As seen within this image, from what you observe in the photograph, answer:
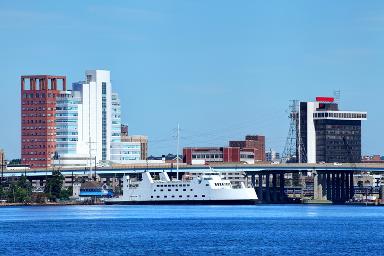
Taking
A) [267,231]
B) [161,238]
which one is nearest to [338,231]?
[267,231]

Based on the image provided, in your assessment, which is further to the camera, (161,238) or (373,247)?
(161,238)

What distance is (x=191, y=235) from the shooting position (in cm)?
14725

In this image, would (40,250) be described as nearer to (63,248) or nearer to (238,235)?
(63,248)

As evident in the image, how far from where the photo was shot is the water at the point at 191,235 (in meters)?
124

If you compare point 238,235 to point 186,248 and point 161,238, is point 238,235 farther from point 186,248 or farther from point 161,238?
point 186,248

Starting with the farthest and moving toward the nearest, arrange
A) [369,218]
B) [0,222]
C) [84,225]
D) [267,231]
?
[369,218] → [0,222] → [84,225] → [267,231]

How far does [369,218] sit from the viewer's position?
652ft

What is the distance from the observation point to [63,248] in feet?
418

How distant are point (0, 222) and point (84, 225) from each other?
56.2ft

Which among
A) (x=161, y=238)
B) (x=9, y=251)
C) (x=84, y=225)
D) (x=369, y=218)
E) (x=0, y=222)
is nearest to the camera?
(x=9, y=251)

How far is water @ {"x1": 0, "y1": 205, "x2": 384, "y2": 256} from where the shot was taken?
12450 centimetres

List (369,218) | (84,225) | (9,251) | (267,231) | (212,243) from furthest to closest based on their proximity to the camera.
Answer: (369,218) → (84,225) → (267,231) → (212,243) → (9,251)

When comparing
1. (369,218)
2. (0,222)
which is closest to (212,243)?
(0,222)

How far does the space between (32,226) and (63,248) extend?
4471 centimetres
